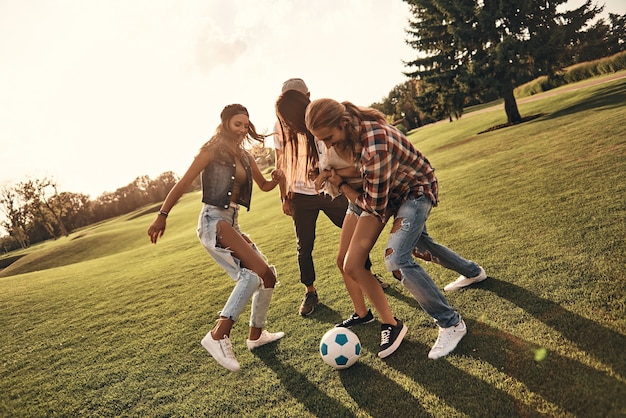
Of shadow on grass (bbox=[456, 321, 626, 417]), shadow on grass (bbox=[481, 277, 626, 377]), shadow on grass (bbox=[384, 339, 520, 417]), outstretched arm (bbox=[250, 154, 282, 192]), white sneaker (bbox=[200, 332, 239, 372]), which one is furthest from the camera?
outstretched arm (bbox=[250, 154, 282, 192])

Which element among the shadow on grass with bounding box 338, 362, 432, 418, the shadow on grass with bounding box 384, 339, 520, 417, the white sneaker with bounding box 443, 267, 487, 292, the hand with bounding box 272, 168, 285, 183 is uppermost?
the hand with bounding box 272, 168, 285, 183

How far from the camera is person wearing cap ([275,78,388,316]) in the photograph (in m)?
4.26

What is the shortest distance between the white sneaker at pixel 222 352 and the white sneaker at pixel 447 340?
6.22ft

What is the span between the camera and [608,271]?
378 cm

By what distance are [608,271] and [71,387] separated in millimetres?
5876

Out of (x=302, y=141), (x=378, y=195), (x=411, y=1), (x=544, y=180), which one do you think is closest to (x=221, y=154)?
(x=302, y=141)

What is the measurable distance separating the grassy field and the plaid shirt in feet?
4.50

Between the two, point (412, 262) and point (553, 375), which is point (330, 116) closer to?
point (412, 262)

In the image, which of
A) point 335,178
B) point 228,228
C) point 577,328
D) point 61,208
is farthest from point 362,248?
point 61,208

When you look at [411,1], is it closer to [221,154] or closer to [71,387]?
[221,154]

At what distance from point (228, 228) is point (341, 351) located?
1.69m

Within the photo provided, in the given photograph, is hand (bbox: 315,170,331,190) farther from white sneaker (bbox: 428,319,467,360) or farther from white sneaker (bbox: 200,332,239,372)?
white sneaker (bbox: 200,332,239,372)

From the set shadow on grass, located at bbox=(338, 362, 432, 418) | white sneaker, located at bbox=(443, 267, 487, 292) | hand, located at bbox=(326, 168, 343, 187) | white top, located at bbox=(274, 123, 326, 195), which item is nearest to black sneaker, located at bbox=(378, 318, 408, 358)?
shadow on grass, located at bbox=(338, 362, 432, 418)

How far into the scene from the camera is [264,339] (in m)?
4.12
